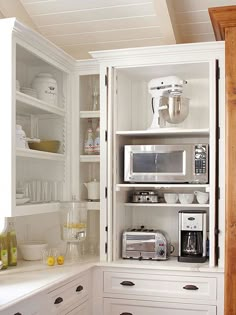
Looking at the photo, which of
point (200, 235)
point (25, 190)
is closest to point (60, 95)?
point (25, 190)

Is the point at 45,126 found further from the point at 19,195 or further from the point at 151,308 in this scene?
the point at 151,308

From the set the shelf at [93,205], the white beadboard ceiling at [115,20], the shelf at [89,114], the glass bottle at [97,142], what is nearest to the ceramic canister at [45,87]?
the shelf at [89,114]

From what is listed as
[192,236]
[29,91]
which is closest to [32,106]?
[29,91]

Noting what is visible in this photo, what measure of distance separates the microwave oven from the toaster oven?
0.38 m

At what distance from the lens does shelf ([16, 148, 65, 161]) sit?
9.32ft

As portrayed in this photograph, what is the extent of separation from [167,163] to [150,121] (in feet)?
1.72

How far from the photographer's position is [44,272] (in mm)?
2924

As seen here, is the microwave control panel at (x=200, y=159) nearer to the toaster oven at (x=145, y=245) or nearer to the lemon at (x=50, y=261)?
the toaster oven at (x=145, y=245)

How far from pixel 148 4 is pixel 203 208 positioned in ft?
4.97

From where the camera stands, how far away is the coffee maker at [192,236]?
3213mm

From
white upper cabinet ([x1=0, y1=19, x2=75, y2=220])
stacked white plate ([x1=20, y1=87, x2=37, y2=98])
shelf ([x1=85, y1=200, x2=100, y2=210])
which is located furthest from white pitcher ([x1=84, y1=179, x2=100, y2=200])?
stacked white plate ([x1=20, y1=87, x2=37, y2=98])

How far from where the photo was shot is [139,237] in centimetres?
336

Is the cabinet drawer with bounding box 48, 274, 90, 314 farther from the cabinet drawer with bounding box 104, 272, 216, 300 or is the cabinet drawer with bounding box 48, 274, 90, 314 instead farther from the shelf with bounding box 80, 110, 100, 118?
the shelf with bounding box 80, 110, 100, 118

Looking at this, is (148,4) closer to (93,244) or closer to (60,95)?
(60,95)
